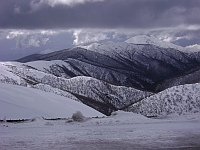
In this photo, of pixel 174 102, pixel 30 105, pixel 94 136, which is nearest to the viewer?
pixel 94 136

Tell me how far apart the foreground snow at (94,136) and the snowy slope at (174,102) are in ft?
329

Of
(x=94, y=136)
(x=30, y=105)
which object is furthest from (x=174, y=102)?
(x=94, y=136)

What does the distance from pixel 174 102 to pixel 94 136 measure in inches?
4605

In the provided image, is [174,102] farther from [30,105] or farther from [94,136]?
[94,136]

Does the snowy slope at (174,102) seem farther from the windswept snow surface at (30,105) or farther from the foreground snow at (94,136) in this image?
the foreground snow at (94,136)

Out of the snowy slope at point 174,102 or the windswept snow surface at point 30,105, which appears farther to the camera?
the snowy slope at point 174,102

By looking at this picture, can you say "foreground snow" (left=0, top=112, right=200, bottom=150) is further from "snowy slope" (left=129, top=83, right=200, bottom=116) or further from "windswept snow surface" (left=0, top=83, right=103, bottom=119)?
"snowy slope" (left=129, top=83, right=200, bottom=116)

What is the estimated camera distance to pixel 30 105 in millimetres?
60906

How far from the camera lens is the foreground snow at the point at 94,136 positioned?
2811 centimetres

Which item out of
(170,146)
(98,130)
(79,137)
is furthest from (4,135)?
(170,146)

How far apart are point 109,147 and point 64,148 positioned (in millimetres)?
2893

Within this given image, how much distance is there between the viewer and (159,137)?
3228 centimetres

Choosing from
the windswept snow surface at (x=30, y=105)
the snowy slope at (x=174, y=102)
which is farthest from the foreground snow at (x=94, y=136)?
the snowy slope at (x=174, y=102)

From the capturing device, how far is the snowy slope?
142825 mm
